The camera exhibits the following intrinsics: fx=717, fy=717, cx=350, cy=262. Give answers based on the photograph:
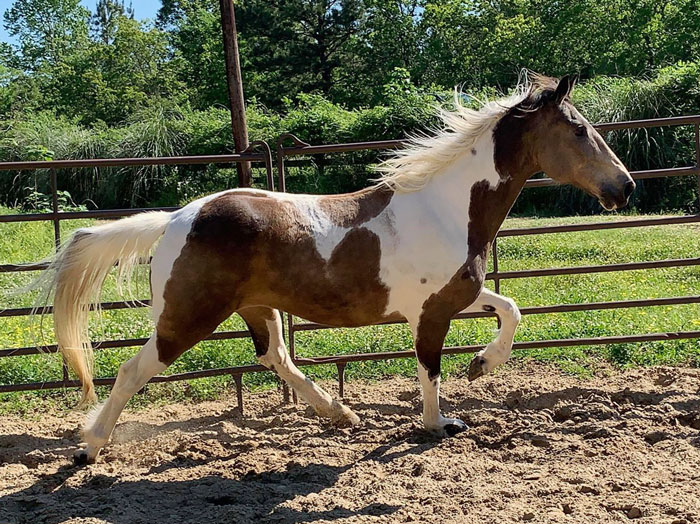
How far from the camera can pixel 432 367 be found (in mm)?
4090

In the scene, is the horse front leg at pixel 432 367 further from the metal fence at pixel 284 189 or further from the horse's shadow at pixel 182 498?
the metal fence at pixel 284 189

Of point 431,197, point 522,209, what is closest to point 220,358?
point 431,197

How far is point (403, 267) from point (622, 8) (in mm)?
32082

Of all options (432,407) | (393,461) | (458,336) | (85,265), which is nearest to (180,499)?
(393,461)

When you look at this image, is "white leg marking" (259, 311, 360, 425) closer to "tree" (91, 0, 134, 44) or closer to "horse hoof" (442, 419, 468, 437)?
"horse hoof" (442, 419, 468, 437)

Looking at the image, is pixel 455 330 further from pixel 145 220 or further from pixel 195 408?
pixel 145 220

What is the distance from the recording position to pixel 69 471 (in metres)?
3.78

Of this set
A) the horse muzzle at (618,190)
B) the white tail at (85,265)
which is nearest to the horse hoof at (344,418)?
the white tail at (85,265)

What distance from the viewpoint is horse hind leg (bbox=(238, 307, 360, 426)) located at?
4.29 metres

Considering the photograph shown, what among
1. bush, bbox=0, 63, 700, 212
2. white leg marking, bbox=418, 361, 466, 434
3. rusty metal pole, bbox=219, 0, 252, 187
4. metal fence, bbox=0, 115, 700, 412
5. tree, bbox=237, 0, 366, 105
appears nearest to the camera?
white leg marking, bbox=418, 361, 466, 434

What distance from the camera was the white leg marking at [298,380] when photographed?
4.30 meters

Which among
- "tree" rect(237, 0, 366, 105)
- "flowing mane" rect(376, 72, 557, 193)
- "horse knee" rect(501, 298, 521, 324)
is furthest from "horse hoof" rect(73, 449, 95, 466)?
"tree" rect(237, 0, 366, 105)

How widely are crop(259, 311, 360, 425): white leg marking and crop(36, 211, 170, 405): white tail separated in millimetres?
903

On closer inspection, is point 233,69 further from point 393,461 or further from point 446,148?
point 393,461
